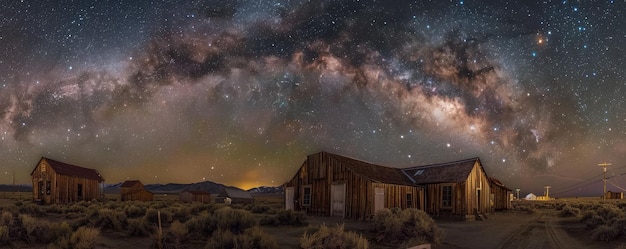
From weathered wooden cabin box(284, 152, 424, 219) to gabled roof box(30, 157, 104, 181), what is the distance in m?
23.6

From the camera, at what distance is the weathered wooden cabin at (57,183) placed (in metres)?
35.7

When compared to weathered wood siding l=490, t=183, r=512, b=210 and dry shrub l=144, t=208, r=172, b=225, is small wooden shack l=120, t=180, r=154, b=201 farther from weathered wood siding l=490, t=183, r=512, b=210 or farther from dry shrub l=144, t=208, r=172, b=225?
weathered wood siding l=490, t=183, r=512, b=210

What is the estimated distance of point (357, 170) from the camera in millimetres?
24062

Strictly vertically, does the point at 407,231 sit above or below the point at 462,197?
above

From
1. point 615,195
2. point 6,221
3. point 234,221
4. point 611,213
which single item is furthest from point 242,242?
point 615,195

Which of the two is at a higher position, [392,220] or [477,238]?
[392,220]

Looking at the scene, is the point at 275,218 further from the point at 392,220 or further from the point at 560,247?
the point at 560,247

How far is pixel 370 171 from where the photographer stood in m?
25.5

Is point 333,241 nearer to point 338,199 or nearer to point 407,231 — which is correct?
point 407,231

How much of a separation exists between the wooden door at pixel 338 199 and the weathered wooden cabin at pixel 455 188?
7.55 m

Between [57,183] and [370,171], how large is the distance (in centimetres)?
2933

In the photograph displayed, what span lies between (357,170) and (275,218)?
24.5 ft

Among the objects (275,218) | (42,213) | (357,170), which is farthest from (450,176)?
(42,213)

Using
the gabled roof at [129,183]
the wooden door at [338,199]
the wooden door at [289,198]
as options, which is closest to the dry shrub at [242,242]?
the wooden door at [338,199]
